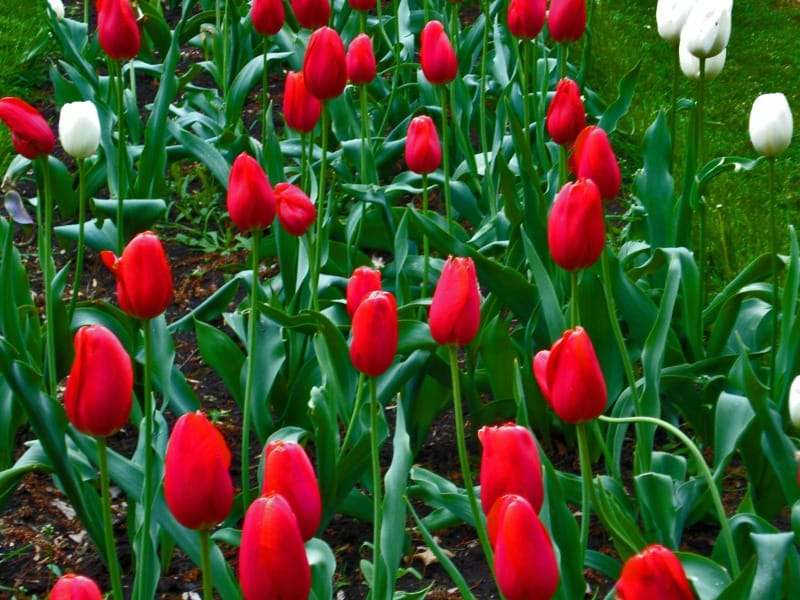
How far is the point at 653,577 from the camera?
1.05m

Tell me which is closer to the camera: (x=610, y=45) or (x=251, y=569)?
(x=251, y=569)

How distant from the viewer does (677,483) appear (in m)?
2.21

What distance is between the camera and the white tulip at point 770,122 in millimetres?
2166

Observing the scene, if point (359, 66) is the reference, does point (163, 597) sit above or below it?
below

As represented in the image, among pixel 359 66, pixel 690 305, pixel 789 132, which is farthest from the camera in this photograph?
pixel 359 66

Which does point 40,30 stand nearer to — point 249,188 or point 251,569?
point 249,188

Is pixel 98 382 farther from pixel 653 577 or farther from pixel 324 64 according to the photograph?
pixel 324 64

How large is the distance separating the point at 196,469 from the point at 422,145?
138cm

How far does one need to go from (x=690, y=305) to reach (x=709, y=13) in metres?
0.58

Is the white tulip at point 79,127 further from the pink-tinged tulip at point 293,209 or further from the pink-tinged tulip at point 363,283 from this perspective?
the pink-tinged tulip at point 363,283

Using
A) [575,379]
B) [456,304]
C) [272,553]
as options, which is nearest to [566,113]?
[456,304]

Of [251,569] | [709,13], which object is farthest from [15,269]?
[251,569]

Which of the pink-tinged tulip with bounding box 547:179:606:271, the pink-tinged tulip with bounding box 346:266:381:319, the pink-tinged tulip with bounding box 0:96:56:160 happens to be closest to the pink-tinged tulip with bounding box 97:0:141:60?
the pink-tinged tulip with bounding box 0:96:56:160

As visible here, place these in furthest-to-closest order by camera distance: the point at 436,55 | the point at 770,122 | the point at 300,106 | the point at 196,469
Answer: the point at 436,55 < the point at 300,106 < the point at 770,122 < the point at 196,469
